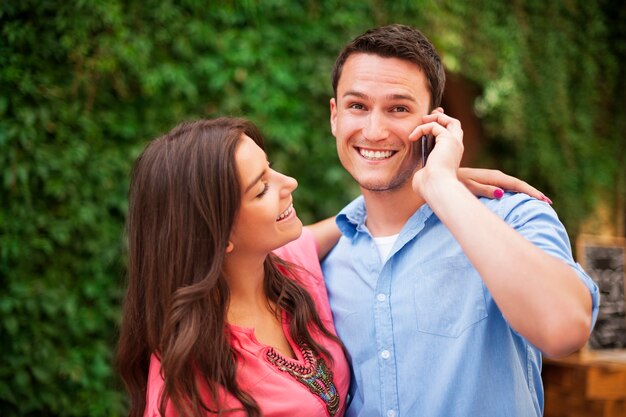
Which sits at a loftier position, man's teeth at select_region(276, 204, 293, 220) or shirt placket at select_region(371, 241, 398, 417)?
man's teeth at select_region(276, 204, 293, 220)

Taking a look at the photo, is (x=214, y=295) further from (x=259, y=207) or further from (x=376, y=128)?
(x=376, y=128)

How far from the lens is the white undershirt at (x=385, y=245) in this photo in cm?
190

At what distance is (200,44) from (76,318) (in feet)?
4.65

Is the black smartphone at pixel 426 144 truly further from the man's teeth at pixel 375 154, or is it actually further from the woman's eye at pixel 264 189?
the woman's eye at pixel 264 189

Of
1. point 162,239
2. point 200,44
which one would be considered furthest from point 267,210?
point 200,44

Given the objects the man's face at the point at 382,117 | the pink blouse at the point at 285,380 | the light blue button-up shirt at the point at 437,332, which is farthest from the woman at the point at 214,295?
the man's face at the point at 382,117

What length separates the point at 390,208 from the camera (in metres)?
1.92

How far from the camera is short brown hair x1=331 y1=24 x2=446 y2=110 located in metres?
A: 1.83

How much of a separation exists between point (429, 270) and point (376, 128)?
44 cm

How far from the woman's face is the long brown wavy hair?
0.04 metres

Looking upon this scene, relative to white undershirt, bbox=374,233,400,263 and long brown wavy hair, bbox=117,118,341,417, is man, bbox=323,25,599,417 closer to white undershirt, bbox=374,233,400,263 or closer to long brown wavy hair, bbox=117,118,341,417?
white undershirt, bbox=374,233,400,263

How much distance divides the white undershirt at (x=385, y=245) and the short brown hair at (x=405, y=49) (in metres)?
0.43

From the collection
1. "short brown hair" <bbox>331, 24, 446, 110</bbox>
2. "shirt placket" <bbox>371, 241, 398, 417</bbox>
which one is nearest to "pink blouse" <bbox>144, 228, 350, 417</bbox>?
"shirt placket" <bbox>371, 241, 398, 417</bbox>

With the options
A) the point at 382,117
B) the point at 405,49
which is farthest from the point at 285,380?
the point at 405,49
